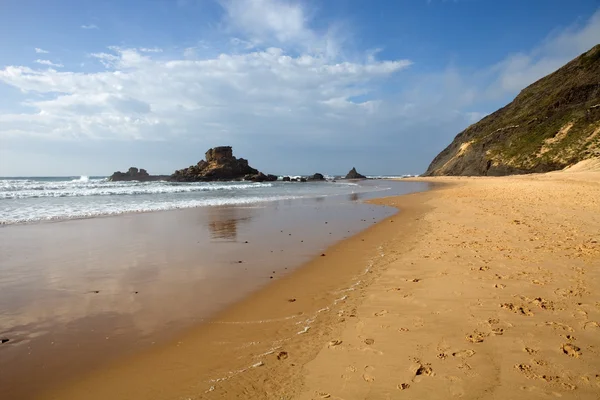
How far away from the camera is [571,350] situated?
3672 millimetres

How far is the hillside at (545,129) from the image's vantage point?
1941 inches

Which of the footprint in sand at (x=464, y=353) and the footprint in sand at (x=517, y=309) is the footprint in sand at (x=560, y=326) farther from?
the footprint in sand at (x=464, y=353)

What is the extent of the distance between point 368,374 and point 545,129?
2820 inches

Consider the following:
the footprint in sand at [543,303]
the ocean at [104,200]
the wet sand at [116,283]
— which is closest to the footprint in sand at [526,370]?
the footprint in sand at [543,303]

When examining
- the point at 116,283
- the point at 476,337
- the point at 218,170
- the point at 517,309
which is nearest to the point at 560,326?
the point at 517,309

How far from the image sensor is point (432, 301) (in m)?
5.37

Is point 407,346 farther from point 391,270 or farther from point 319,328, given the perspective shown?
point 391,270

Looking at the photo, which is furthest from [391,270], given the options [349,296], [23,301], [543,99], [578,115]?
[543,99]

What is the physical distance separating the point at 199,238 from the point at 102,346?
7.57m

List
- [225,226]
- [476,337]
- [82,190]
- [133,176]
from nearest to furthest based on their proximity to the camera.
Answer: [476,337] → [225,226] → [82,190] → [133,176]

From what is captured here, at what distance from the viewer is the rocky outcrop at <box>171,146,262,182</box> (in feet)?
321

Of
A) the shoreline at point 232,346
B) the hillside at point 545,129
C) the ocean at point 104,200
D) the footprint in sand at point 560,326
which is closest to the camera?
the shoreline at point 232,346

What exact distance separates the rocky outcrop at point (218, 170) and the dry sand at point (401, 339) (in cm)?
9339

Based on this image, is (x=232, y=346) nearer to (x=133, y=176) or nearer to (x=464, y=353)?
(x=464, y=353)
